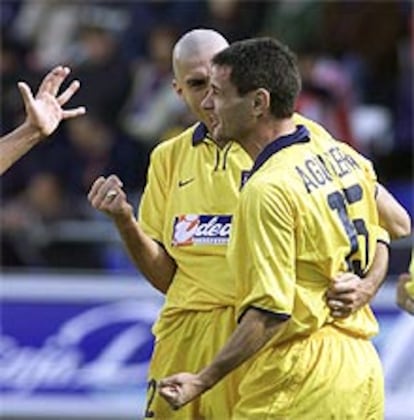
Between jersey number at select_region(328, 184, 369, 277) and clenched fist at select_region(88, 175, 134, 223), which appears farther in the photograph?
clenched fist at select_region(88, 175, 134, 223)

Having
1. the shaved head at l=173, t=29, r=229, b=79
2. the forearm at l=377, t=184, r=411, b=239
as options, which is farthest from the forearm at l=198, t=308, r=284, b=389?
the shaved head at l=173, t=29, r=229, b=79

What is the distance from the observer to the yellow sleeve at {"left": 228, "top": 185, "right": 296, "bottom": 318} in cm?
641

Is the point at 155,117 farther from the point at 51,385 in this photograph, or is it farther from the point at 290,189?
the point at 290,189

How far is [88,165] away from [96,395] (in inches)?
75.0

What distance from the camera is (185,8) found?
13.7m

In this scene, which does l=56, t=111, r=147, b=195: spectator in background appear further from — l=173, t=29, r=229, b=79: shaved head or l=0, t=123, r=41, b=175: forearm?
l=0, t=123, r=41, b=175: forearm

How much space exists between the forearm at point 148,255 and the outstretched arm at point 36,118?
46 cm

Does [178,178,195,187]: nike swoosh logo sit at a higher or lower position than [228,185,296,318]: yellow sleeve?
higher

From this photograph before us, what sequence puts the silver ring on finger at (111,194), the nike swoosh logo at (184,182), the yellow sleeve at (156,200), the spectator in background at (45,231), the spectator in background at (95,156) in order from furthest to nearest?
the spectator in background at (95,156), the spectator in background at (45,231), the yellow sleeve at (156,200), the nike swoosh logo at (184,182), the silver ring on finger at (111,194)

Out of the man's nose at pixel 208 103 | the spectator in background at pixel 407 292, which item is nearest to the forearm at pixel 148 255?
the man's nose at pixel 208 103

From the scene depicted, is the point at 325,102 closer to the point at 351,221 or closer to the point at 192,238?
the point at 192,238

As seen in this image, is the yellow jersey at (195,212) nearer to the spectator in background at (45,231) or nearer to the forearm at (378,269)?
the forearm at (378,269)

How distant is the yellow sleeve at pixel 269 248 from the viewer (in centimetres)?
641

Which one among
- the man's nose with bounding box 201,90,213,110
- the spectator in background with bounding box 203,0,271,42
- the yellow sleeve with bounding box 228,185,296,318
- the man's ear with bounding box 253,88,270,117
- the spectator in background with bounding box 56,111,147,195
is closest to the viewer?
the yellow sleeve with bounding box 228,185,296,318
